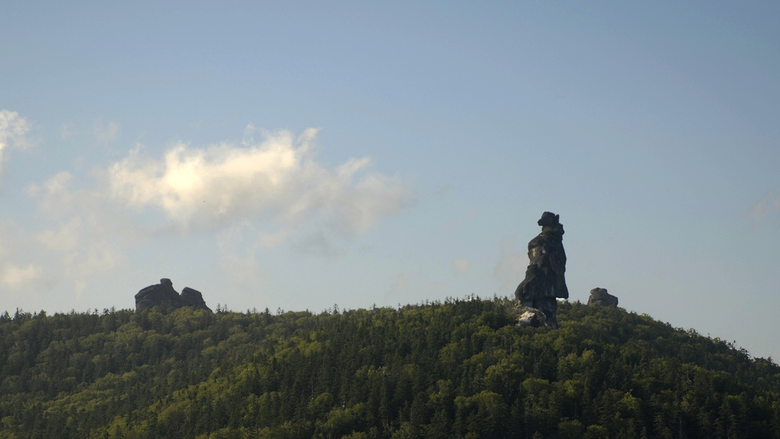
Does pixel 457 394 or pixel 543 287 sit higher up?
pixel 543 287

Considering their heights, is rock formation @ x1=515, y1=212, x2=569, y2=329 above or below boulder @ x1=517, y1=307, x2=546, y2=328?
above

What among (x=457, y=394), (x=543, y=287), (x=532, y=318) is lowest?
(x=457, y=394)

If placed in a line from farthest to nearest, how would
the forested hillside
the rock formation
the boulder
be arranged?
the rock formation < the boulder < the forested hillside

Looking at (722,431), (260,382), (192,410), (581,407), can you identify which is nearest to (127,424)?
(192,410)

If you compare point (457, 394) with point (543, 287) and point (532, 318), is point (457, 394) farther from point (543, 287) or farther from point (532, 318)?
point (543, 287)

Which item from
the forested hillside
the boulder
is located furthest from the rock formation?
the forested hillside

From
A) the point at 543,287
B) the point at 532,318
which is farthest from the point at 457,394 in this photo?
the point at 543,287

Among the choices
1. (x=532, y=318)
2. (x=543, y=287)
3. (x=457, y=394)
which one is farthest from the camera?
(x=543, y=287)

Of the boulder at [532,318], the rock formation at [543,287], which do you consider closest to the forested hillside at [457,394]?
the boulder at [532,318]

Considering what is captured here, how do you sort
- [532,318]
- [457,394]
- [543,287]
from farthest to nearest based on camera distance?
[543,287], [532,318], [457,394]

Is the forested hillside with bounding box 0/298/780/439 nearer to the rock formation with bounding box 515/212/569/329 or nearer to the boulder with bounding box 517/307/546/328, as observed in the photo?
the boulder with bounding box 517/307/546/328

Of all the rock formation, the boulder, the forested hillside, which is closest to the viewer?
the forested hillside

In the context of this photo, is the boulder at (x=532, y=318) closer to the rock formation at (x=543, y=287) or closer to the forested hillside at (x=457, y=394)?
the rock formation at (x=543, y=287)

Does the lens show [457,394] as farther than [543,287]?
No
